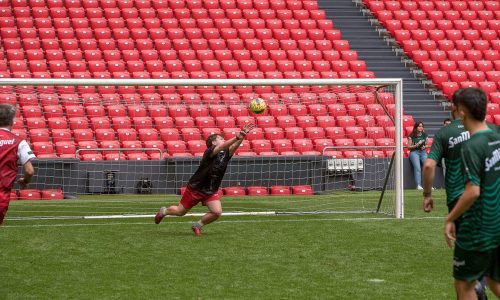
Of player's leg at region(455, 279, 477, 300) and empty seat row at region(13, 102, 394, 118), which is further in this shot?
empty seat row at region(13, 102, 394, 118)

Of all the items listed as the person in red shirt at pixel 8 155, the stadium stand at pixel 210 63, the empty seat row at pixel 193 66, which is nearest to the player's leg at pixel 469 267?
the person in red shirt at pixel 8 155

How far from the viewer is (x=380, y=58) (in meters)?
26.6

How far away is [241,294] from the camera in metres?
7.82

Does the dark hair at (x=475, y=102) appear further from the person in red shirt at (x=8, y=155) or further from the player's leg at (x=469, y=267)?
the person in red shirt at (x=8, y=155)

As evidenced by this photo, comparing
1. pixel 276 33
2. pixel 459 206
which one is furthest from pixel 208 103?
pixel 459 206

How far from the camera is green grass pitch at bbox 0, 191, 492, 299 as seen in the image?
8.00m

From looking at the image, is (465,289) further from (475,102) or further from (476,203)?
(475,102)

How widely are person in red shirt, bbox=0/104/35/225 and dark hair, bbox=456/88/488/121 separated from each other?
4.23 meters

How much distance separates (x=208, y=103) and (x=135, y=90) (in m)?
2.03

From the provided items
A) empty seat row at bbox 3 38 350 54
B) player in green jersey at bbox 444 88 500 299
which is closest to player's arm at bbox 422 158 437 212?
player in green jersey at bbox 444 88 500 299

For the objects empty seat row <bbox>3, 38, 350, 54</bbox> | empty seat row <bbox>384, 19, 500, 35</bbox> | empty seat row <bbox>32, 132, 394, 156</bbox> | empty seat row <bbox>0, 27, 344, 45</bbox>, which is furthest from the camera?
empty seat row <bbox>384, 19, 500, 35</bbox>

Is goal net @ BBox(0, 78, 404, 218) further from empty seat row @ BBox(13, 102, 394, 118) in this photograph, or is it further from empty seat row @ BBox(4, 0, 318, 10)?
empty seat row @ BBox(4, 0, 318, 10)

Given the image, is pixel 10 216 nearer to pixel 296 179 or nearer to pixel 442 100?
pixel 296 179

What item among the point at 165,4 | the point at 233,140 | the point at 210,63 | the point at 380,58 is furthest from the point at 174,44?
the point at 233,140
